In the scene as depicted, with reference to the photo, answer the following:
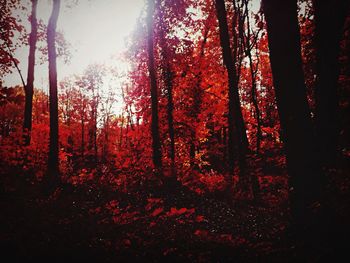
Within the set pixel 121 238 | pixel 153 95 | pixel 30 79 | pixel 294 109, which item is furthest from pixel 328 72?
pixel 30 79

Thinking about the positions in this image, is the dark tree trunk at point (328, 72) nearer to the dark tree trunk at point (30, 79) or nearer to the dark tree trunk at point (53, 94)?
the dark tree trunk at point (53, 94)

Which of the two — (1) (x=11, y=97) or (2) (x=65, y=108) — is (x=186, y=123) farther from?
(2) (x=65, y=108)

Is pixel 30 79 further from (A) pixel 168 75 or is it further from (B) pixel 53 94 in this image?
(A) pixel 168 75

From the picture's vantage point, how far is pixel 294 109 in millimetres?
4609

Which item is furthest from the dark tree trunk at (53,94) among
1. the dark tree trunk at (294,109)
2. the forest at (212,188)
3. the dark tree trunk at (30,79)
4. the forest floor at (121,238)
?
the dark tree trunk at (294,109)

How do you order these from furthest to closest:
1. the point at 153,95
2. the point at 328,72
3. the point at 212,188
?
the point at 153,95
the point at 212,188
the point at 328,72

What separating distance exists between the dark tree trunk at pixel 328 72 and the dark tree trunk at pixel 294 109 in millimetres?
1405

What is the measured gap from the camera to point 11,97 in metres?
3.17

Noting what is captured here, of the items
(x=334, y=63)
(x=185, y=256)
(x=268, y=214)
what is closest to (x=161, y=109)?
(x=268, y=214)

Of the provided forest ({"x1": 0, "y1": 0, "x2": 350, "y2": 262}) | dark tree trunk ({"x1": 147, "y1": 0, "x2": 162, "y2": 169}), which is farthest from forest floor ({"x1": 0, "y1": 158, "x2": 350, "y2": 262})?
dark tree trunk ({"x1": 147, "y1": 0, "x2": 162, "y2": 169})

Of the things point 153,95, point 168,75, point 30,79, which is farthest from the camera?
point 168,75

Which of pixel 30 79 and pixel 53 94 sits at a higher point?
pixel 30 79

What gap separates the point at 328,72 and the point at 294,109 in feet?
6.99

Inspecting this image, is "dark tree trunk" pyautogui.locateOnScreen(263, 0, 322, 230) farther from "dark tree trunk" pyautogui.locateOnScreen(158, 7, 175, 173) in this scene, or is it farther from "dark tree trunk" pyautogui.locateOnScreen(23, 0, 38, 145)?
"dark tree trunk" pyautogui.locateOnScreen(23, 0, 38, 145)
